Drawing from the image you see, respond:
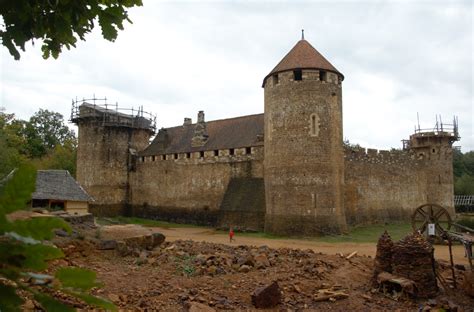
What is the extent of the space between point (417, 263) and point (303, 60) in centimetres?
1464

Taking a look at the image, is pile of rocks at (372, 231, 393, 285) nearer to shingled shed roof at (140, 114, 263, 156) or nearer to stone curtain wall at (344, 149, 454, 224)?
stone curtain wall at (344, 149, 454, 224)

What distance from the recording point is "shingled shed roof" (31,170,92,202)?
20.0m

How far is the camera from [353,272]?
42.5 ft

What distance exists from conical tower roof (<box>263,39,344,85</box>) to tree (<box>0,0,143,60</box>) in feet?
67.3

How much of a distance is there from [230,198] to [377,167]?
11193 millimetres

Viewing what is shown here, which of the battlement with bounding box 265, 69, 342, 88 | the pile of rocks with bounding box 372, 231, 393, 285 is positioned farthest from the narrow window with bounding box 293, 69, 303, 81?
the pile of rocks with bounding box 372, 231, 393, 285

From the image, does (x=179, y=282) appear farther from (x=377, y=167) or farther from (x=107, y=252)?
(x=377, y=167)

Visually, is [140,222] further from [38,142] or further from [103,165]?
[38,142]

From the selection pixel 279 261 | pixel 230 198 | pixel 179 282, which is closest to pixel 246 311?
pixel 179 282

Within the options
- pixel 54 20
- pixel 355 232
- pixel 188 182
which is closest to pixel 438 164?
pixel 355 232

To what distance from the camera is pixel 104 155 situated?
35219 mm

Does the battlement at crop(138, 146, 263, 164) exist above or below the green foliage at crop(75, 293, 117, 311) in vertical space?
above

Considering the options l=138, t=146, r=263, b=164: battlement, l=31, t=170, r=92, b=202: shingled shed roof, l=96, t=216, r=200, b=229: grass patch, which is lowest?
l=96, t=216, r=200, b=229: grass patch

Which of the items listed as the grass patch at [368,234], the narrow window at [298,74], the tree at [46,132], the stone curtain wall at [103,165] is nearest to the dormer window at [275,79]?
the narrow window at [298,74]
